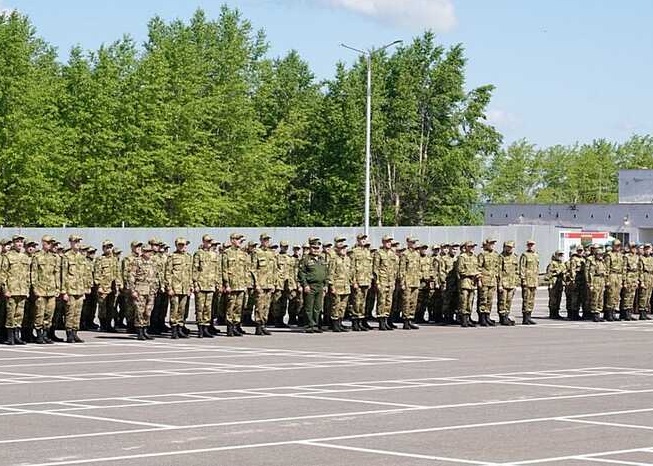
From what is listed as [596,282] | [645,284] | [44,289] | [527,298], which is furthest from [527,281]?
[44,289]

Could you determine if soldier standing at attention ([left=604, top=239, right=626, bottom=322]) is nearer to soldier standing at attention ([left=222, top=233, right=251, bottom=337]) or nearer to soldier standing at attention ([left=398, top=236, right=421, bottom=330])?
soldier standing at attention ([left=398, top=236, right=421, bottom=330])

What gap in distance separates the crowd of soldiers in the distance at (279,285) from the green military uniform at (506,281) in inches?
1.2

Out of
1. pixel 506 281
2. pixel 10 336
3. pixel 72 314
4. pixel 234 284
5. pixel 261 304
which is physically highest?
pixel 506 281

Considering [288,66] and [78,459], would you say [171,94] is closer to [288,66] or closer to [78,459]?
[288,66]

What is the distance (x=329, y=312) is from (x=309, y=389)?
1246 cm

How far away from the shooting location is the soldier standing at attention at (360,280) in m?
29.9

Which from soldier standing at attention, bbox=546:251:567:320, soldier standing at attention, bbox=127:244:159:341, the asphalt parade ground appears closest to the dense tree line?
soldier standing at attention, bbox=546:251:567:320

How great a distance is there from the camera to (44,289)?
1001 inches

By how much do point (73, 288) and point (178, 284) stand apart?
2.03m

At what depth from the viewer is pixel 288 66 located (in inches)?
3433

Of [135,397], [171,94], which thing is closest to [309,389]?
[135,397]

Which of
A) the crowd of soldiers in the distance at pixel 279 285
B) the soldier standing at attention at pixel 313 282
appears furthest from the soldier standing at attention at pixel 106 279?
the soldier standing at attention at pixel 313 282

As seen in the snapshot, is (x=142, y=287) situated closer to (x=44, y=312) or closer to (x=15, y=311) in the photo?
(x=44, y=312)

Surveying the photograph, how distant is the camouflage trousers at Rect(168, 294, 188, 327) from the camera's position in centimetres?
2714
